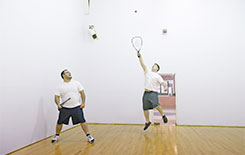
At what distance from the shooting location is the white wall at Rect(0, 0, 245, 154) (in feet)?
11.5

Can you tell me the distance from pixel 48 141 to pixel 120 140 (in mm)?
1039

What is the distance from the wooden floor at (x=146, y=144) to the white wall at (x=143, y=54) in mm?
508

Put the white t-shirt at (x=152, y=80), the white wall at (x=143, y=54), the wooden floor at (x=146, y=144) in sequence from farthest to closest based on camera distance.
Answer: the white t-shirt at (x=152, y=80), the white wall at (x=143, y=54), the wooden floor at (x=146, y=144)

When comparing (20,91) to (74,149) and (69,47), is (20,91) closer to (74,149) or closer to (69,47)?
(74,149)

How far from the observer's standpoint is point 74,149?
2.54m

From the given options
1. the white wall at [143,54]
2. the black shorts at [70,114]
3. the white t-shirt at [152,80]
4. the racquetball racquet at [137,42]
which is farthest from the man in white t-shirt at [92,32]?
the black shorts at [70,114]

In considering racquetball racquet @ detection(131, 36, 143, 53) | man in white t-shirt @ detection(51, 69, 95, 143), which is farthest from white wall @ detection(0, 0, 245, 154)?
man in white t-shirt @ detection(51, 69, 95, 143)

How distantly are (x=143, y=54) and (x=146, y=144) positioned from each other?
2201 mm

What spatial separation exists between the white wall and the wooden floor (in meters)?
0.51

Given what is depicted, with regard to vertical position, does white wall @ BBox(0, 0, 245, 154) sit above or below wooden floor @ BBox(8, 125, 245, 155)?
above

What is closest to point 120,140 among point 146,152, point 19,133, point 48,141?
point 146,152

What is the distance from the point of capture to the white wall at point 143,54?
350cm

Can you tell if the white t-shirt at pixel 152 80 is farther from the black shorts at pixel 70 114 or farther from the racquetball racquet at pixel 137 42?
the black shorts at pixel 70 114

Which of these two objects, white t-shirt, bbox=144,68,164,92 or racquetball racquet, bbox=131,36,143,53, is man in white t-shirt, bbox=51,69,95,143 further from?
racquetball racquet, bbox=131,36,143,53
